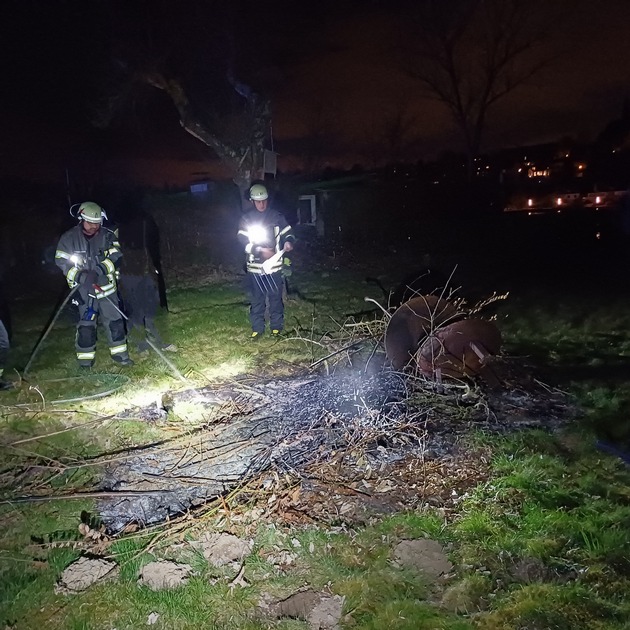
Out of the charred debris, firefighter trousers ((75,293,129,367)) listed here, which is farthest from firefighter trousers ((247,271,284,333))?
firefighter trousers ((75,293,129,367))

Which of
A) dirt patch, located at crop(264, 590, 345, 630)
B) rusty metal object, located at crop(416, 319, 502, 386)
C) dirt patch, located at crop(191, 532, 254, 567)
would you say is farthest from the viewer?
rusty metal object, located at crop(416, 319, 502, 386)

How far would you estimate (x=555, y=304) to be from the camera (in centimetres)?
890

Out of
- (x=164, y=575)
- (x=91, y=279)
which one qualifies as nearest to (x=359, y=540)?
(x=164, y=575)

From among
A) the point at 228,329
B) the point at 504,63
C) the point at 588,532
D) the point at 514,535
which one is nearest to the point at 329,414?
the point at 514,535

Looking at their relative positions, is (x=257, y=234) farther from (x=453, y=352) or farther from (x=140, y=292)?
(x=453, y=352)

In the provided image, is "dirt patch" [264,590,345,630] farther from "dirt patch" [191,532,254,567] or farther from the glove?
the glove

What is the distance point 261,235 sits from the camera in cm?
723

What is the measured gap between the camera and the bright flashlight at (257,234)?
23.7ft

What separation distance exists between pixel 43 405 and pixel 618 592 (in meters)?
5.14

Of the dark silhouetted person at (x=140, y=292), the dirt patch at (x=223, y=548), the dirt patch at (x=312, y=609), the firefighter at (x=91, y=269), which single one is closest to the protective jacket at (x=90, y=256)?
the firefighter at (x=91, y=269)

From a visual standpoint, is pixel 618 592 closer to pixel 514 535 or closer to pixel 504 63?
pixel 514 535

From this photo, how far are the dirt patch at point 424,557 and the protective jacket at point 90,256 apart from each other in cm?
444

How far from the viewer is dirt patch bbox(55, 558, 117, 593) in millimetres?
3137

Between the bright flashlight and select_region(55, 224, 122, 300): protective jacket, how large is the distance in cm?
169
